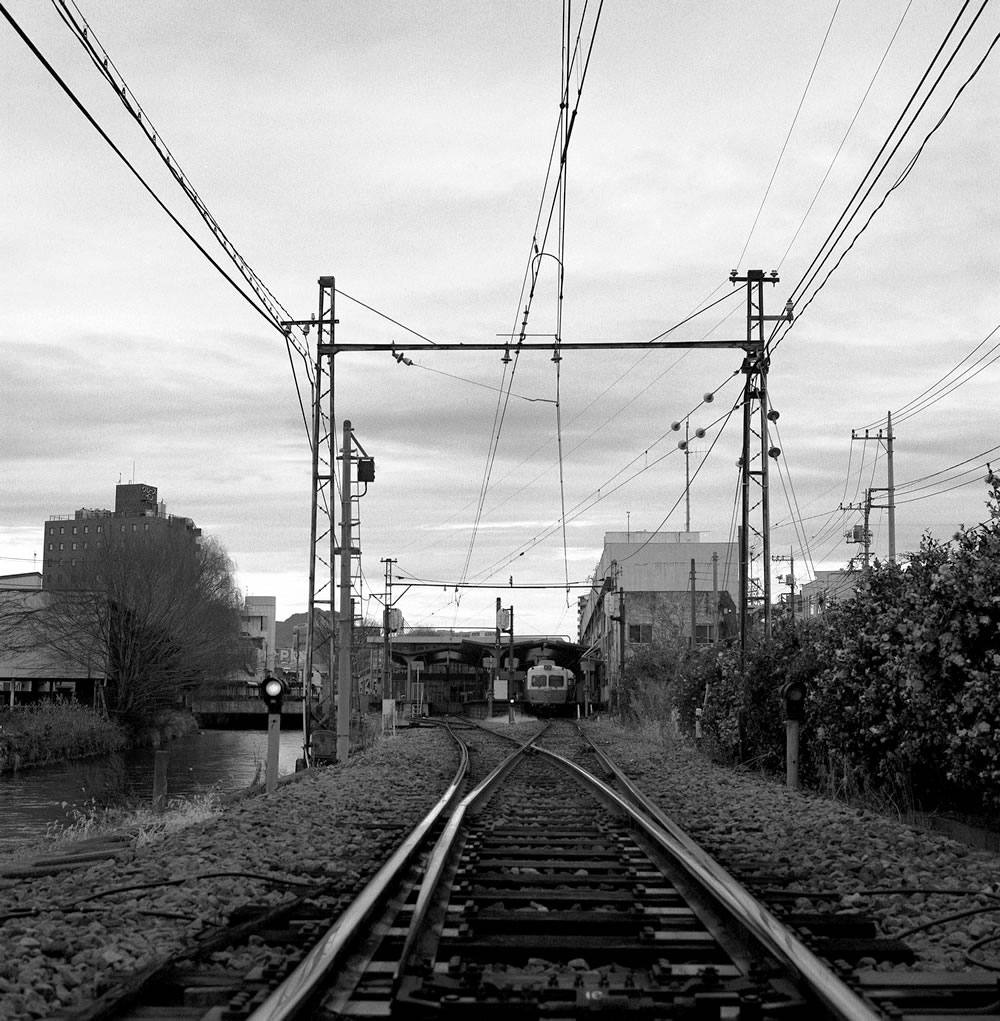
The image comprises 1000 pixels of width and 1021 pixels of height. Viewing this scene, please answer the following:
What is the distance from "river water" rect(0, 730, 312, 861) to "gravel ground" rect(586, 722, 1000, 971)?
12.7 metres

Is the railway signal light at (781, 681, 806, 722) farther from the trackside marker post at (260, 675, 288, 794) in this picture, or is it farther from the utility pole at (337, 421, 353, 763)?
the utility pole at (337, 421, 353, 763)

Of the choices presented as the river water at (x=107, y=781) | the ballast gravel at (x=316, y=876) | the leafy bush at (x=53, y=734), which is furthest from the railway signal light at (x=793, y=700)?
the leafy bush at (x=53, y=734)

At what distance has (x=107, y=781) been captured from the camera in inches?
1438

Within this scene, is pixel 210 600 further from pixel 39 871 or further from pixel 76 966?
pixel 76 966

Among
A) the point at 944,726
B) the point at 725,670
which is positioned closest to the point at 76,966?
the point at 944,726

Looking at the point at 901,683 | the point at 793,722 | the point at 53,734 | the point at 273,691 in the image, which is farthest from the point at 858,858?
the point at 53,734

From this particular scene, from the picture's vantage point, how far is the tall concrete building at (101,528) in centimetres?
5650

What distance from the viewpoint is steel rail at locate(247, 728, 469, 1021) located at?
4344 millimetres

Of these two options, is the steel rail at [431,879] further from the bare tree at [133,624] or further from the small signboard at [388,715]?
the bare tree at [133,624]

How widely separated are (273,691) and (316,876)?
798cm

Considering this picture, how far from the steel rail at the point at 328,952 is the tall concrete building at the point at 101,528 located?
49.9 metres

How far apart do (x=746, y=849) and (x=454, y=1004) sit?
5.10 meters

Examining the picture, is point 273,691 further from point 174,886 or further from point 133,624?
point 133,624

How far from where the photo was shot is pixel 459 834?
982cm
